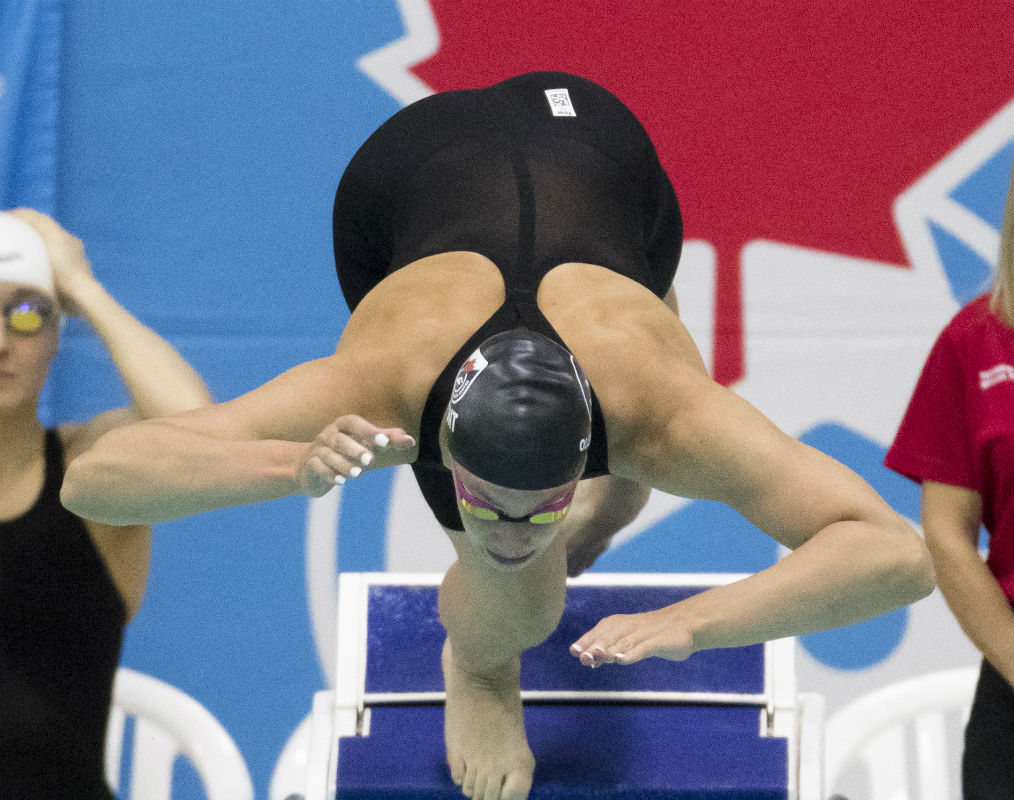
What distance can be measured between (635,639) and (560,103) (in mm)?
1145

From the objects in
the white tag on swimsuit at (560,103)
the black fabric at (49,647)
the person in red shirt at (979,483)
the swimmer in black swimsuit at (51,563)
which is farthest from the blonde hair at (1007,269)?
the black fabric at (49,647)

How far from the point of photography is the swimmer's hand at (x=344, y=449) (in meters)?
1.21

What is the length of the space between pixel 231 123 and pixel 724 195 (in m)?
1.49

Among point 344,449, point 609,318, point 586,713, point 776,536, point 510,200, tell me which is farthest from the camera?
point 586,713

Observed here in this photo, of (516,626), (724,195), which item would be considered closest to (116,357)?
(516,626)

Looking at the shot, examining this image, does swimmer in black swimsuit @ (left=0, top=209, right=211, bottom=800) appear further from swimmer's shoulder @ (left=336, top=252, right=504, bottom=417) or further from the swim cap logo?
the swim cap logo

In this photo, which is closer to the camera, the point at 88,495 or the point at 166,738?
the point at 88,495

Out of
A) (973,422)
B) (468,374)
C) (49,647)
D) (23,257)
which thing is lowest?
(49,647)

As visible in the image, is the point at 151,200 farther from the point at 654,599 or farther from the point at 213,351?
the point at 654,599

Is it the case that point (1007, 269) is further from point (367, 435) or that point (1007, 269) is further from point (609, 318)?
point (367, 435)

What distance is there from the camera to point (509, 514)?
1435 millimetres

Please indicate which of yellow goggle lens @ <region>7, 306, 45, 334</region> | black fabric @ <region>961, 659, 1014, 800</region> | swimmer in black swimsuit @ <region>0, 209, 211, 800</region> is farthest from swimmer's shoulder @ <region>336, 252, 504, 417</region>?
black fabric @ <region>961, 659, 1014, 800</region>

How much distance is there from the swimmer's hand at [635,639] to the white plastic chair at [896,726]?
124cm

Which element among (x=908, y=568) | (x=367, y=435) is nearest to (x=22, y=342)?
(x=367, y=435)
